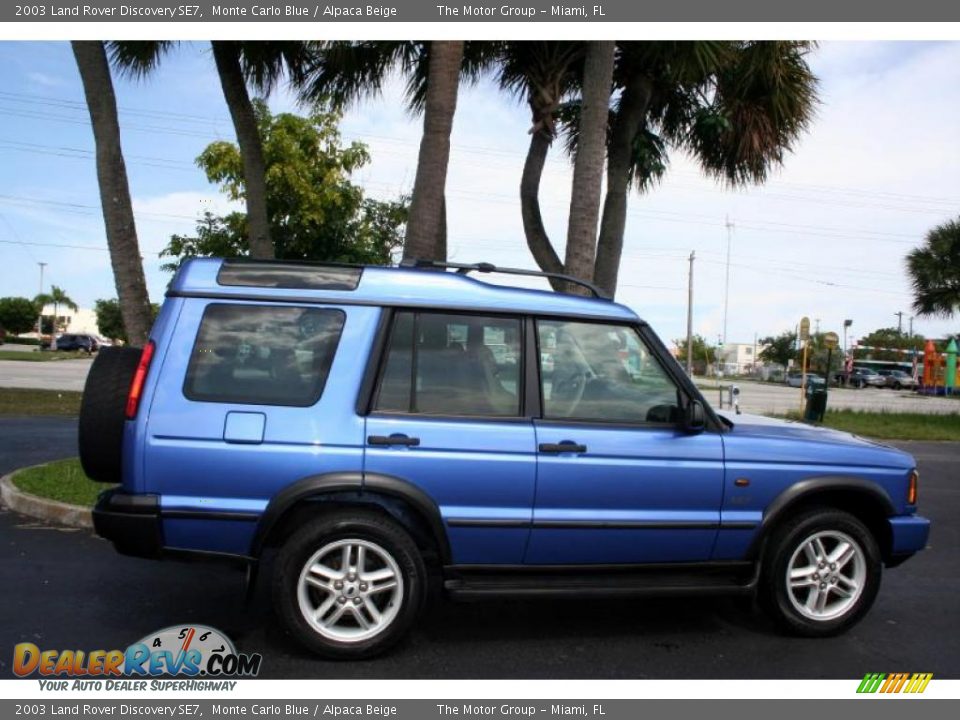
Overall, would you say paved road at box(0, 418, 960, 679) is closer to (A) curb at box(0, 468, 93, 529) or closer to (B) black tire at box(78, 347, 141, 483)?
(A) curb at box(0, 468, 93, 529)

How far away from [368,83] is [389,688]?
7.90m

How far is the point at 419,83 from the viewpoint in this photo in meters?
10.3

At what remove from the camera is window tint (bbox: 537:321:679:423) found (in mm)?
4355

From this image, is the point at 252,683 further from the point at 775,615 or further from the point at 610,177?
the point at 610,177

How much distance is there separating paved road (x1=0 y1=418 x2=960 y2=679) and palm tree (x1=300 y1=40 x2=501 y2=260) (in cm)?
369

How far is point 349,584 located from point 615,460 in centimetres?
148

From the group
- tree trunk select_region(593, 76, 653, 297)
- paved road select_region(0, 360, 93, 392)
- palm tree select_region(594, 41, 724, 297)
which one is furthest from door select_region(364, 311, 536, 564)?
paved road select_region(0, 360, 93, 392)

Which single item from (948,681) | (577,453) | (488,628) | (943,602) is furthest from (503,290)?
(943,602)

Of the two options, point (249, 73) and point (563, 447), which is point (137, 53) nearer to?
point (249, 73)

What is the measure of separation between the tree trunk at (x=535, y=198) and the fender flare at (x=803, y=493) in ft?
A: 20.7

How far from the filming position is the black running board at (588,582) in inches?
162

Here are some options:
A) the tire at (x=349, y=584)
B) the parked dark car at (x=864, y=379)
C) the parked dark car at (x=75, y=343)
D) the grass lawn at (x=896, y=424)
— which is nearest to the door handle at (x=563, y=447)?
the tire at (x=349, y=584)

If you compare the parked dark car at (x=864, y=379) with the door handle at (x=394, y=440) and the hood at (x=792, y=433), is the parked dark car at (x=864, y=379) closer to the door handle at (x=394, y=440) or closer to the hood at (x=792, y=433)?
the hood at (x=792, y=433)

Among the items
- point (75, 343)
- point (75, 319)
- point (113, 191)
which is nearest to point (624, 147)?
point (113, 191)
